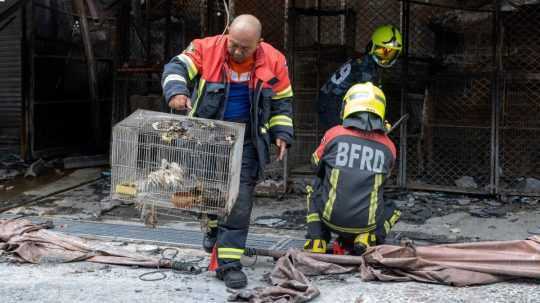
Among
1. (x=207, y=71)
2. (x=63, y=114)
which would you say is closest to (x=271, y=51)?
(x=207, y=71)

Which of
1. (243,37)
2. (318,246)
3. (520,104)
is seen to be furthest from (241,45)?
(520,104)

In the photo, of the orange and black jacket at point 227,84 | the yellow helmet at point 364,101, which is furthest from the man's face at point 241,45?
the yellow helmet at point 364,101

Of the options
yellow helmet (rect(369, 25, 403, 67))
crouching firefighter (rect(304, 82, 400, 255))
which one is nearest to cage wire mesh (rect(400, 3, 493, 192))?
yellow helmet (rect(369, 25, 403, 67))

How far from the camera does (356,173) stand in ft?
17.7

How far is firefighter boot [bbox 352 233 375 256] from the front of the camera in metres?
5.55

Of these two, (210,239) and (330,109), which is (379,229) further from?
(330,109)

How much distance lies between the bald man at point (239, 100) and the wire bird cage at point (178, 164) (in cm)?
39

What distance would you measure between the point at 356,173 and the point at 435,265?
908mm

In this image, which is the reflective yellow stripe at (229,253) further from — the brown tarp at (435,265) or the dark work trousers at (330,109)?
the dark work trousers at (330,109)

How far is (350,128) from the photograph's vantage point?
18.1ft

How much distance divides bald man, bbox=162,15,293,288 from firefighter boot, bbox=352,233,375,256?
926mm

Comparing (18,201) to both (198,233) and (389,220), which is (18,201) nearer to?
(198,233)

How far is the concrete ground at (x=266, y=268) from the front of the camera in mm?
4914

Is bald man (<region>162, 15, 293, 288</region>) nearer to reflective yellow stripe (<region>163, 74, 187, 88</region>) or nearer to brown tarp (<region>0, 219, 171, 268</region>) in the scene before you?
reflective yellow stripe (<region>163, 74, 187, 88</region>)
